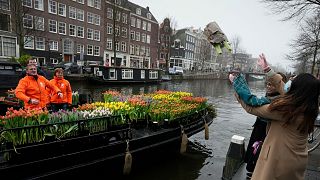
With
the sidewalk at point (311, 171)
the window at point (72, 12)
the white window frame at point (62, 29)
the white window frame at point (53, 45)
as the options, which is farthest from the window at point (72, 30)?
the sidewalk at point (311, 171)

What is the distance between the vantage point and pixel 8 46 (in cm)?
2872

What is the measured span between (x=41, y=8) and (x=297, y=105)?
35777 millimetres

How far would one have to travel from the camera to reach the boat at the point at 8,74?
17328 millimetres

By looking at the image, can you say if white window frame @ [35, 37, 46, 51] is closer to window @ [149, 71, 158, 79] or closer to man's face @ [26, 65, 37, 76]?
window @ [149, 71, 158, 79]

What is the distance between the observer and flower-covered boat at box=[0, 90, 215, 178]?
4.07 meters

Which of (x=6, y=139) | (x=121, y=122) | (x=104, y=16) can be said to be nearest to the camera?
(x=6, y=139)

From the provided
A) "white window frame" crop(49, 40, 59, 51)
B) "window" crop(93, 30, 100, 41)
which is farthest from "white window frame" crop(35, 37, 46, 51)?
"window" crop(93, 30, 100, 41)

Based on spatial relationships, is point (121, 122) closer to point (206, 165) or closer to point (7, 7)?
point (206, 165)

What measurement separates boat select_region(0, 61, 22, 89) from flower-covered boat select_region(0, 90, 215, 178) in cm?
1452

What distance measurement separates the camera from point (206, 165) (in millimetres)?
7266

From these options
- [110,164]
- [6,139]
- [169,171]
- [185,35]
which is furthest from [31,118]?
[185,35]

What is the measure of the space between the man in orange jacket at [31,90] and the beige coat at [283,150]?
4579mm

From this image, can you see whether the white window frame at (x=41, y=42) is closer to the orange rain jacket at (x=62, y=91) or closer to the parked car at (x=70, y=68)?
the parked car at (x=70, y=68)

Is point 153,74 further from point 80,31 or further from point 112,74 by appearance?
point 80,31
